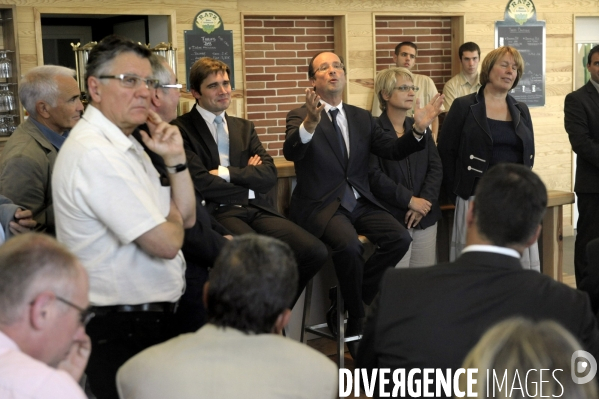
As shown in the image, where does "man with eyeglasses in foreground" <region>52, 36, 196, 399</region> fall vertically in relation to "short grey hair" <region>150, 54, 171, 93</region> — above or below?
below

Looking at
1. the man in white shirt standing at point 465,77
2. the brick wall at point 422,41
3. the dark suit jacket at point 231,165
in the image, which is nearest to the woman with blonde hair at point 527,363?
the dark suit jacket at point 231,165

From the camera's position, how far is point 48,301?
158cm

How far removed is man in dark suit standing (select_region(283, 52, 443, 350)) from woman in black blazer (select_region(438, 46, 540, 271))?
485 millimetres

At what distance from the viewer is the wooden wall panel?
20.5 ft

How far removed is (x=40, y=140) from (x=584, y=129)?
3.34 meters

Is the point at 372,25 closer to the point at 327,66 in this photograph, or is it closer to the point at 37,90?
the point at 327,66

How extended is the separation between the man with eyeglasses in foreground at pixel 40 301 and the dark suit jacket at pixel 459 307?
76 centimetres

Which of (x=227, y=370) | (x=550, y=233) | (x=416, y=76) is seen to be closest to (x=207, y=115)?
(x=550, y=233)

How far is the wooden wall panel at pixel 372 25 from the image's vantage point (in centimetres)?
626

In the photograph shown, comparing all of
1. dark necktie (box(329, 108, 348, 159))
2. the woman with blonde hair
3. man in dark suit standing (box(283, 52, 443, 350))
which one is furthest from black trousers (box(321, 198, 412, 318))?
the woman with blonde hair

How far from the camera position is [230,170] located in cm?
382

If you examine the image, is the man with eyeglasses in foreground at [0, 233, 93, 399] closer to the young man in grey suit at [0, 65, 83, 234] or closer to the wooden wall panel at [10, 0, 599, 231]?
the young man in grey suit at [0, 65, 83, 234]

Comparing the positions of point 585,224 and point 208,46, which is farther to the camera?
point 208,46

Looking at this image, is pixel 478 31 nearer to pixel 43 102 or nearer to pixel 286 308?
pixel 43 102
